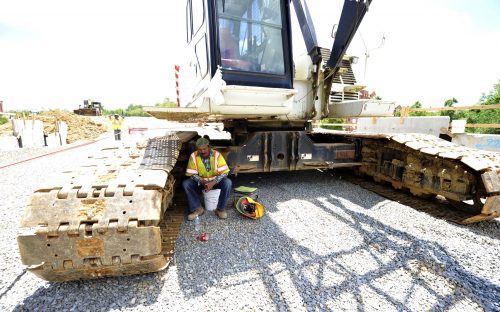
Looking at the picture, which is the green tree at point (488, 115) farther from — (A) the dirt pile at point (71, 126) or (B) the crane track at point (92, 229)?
(A) the dirt pile at point (71, 126)

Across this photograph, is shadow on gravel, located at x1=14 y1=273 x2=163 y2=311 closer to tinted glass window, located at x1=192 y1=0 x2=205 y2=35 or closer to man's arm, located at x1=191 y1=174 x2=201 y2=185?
man's arm, located at x1=191 y1=174 x2=201 y2=185

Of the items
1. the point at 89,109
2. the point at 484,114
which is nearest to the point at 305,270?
the point at 484,114

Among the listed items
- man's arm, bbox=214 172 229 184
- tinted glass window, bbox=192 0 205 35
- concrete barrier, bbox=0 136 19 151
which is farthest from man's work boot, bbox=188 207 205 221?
concrete barrier, bbox=0 136 19 151

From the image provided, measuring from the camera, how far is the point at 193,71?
12.8 ft

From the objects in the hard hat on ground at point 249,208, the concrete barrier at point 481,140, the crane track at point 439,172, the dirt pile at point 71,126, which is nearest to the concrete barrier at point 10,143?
the dirt pile at point 71,126

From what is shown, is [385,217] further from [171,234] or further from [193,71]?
[193,71]

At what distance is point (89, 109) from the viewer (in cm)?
2922

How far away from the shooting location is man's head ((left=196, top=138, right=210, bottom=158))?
3461mm

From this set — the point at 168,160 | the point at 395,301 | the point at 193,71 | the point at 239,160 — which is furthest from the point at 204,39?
the point at 395,301

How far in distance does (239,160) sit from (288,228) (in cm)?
169

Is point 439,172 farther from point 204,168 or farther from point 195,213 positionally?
point 195,213

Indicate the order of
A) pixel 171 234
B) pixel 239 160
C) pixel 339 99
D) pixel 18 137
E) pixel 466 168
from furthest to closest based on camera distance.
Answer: pixel 18 137 → pixel 339 99 → pixel 239 160 → pixel 466 168 → pixel 171 234

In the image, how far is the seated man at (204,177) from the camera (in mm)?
3430

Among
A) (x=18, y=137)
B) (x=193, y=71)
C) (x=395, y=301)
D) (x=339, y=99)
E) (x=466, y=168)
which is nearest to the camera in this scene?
(x=395, y=301)
